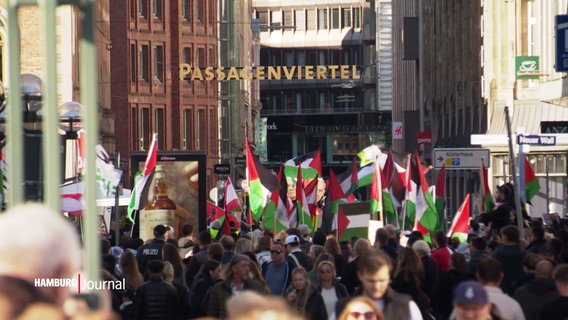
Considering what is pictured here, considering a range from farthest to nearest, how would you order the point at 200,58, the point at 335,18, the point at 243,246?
the point at 335,18 → the point at 200,58 → the point at 243,246

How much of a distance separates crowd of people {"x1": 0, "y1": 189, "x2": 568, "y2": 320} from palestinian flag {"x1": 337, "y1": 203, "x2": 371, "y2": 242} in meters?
0.16

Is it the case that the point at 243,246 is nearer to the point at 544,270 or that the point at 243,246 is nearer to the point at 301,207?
the point at 544,270

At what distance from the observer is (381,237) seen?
1489 centimetres

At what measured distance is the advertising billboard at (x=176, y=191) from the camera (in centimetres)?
2819

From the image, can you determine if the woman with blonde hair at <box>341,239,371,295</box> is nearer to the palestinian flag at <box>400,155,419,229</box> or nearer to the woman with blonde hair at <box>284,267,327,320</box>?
the woman with blonde hair at <box>284,267,327,320</box>

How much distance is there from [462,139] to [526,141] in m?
26.2

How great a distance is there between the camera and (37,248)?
265cm

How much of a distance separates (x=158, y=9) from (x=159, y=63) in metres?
2.74

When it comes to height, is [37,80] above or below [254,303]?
above

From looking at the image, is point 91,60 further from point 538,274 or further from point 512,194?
point 512,194

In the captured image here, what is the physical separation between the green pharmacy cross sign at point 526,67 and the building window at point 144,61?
4088 cm

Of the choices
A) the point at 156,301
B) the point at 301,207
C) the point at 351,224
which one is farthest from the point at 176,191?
the point at 156,301

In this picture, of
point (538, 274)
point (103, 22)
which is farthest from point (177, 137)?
point (538, 274)

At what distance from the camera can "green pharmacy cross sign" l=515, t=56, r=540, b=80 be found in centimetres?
3284
